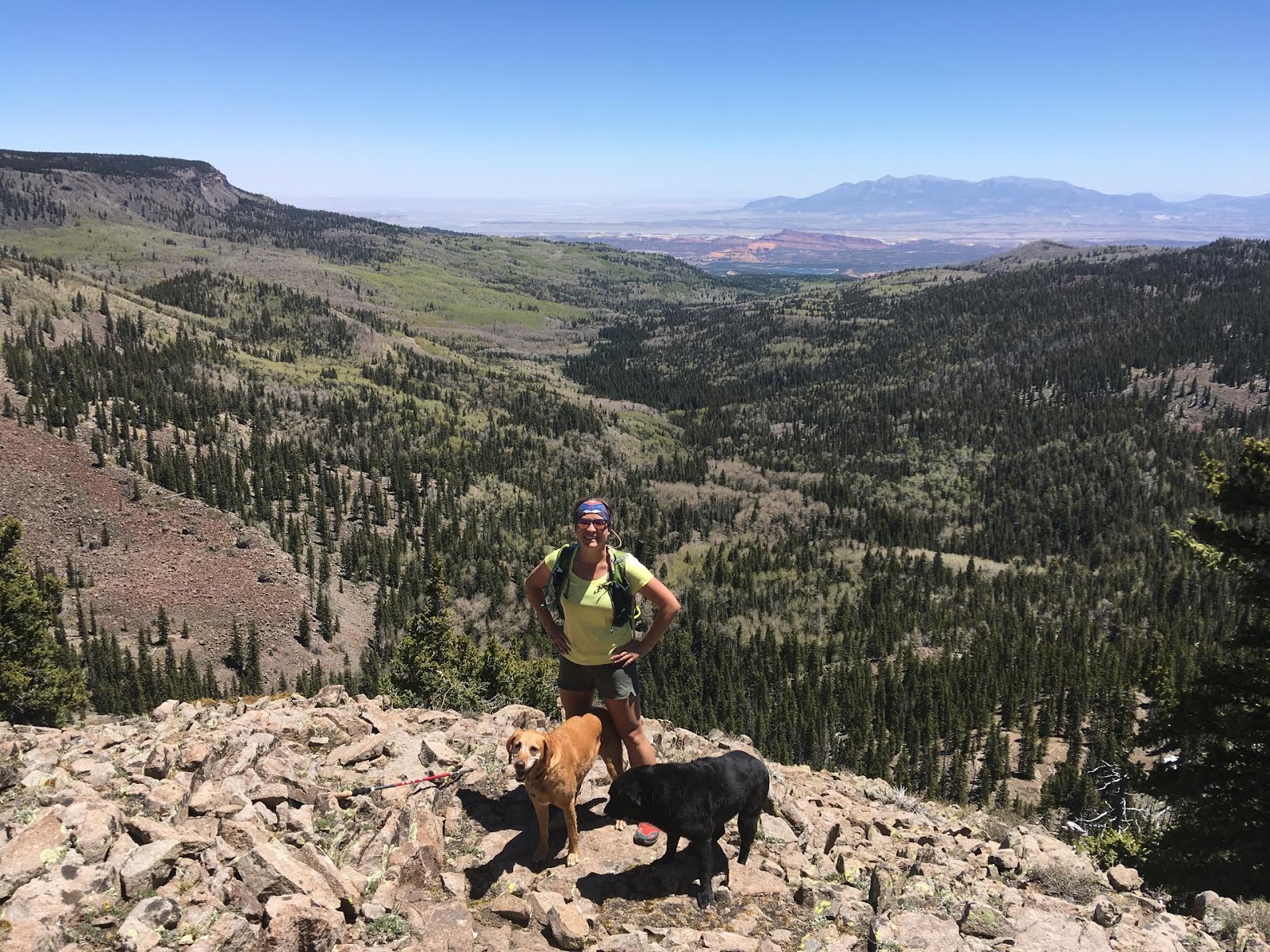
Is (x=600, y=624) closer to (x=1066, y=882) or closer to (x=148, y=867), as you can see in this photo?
(x=148, y=867)

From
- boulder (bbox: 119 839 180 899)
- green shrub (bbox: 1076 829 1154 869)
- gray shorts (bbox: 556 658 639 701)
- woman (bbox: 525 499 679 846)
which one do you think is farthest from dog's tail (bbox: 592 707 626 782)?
green shrub (bbox: 1076 829 1154 869)

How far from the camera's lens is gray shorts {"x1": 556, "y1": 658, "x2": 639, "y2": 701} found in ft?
34.2

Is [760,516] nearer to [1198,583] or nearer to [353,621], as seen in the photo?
[1198,583]

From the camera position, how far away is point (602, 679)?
34.4 feet

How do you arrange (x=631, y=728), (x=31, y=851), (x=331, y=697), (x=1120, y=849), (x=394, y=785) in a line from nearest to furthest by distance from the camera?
(x=31, y=851) < (x=631, y=728) < (x=394, y=785) < (x=331, y=697) < (x=1120, y=849)

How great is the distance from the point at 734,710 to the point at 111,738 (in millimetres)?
77092

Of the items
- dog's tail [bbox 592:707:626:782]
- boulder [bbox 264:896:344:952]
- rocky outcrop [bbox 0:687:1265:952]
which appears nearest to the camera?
boulder [bbox 264:896:344:952]

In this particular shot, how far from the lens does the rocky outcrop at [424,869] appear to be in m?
7.14

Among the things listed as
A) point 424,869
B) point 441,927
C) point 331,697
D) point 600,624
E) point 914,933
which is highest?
point 600,624

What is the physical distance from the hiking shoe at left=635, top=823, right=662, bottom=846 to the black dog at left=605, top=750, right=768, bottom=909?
17.5 inches

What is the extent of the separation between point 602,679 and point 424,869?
11.2 feet

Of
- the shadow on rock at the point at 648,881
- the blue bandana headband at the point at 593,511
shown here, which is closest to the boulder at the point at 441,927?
the shadow on rock at the point at 648,881

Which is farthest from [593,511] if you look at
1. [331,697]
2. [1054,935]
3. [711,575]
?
[711,575]

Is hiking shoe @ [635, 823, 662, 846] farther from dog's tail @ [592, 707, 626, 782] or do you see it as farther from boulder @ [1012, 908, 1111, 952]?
boulder @ [1012, 908, 1111, 952]
